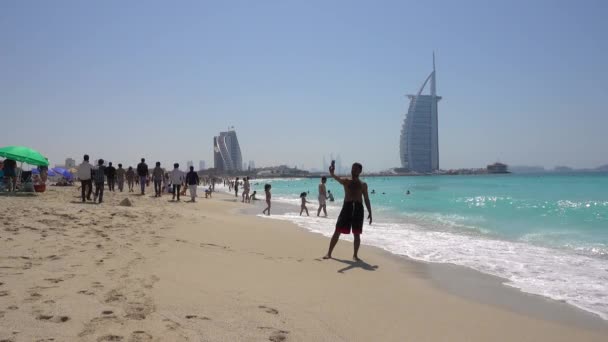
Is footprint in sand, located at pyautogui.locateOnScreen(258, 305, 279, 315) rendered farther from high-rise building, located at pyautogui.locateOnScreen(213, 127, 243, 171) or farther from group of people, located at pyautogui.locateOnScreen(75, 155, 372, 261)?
high-rise building, located at pyautogui.locateOnScreen(213, 127, 243, 171)

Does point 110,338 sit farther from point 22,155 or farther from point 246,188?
point 246,188

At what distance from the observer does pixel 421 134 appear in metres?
166

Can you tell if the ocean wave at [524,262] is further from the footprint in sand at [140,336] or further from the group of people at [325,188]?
the footprint in sand at [140,336]

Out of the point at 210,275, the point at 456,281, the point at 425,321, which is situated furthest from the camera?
the point at 456,281

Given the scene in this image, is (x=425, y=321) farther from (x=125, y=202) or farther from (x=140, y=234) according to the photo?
(x=125, y=202)

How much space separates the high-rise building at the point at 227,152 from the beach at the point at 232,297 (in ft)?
578

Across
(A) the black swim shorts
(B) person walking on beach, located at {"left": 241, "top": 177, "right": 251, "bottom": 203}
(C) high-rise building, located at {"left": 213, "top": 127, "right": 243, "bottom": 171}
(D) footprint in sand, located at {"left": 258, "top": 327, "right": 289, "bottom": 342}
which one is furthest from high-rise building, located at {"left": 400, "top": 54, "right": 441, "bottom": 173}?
(D) footprint in sand, located at {"left": 258, "top": 327, "right": 289, "bottom": 342}

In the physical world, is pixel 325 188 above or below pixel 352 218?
above

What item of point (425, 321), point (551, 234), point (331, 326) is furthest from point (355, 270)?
point (551, 234)

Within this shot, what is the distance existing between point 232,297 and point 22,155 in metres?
12.1

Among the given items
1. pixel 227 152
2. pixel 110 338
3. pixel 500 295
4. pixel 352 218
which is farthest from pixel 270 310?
pixel 227 152

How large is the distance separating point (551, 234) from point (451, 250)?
5.75 metres

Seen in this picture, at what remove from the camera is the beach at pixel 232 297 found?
277 cm

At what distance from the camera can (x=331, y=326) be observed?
315 centimetres
